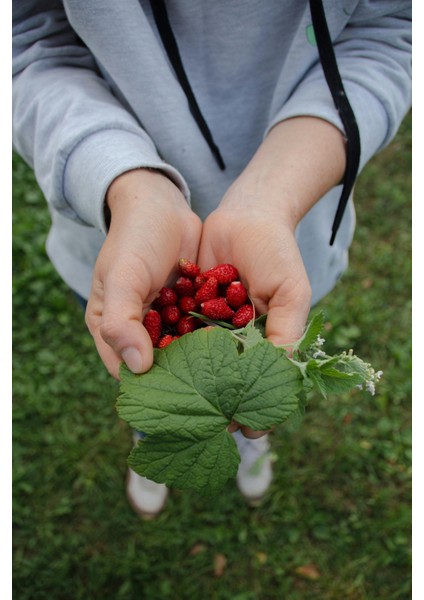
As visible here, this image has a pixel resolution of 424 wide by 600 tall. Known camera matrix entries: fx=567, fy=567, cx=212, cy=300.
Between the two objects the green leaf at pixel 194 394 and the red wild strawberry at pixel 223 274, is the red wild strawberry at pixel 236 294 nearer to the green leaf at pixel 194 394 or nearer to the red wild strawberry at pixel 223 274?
the red wild strawberry at pixel 223 274

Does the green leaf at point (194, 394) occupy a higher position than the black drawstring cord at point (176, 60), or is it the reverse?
the black drawstring cord at point (176, 60)

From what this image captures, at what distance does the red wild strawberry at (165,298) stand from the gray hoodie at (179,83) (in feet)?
0.86

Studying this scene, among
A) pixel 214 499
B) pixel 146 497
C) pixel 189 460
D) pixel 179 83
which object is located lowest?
pixel 214 499

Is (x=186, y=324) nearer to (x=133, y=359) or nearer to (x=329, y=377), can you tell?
(x=133, y=359)

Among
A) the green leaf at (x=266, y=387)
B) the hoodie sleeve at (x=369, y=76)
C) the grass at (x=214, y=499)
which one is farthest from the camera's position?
the grass at (x=214, y=499)

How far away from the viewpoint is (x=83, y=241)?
1951 millimetres

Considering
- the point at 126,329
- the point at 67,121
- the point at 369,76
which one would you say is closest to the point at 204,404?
the point at 126,329

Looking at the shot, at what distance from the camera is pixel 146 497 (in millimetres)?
2660

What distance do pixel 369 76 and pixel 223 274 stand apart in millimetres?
748

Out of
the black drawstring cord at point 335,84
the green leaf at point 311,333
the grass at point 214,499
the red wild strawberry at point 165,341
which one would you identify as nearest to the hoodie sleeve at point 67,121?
the red wild strawberry at point 165,341

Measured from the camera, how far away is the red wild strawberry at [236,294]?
4.94 feet

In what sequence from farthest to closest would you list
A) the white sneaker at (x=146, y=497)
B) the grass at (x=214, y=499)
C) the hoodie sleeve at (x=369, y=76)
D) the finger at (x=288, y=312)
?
the white sneaker at (x=146, y=497), the grass at (x=214, y=499), the hoodie sleeve at (x=369, y=76), the finger at (x=288, y=312)

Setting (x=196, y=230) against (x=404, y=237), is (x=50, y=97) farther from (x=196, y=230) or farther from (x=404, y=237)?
(x=404, y=237)

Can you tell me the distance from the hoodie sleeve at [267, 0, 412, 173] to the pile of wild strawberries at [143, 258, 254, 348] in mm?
513
